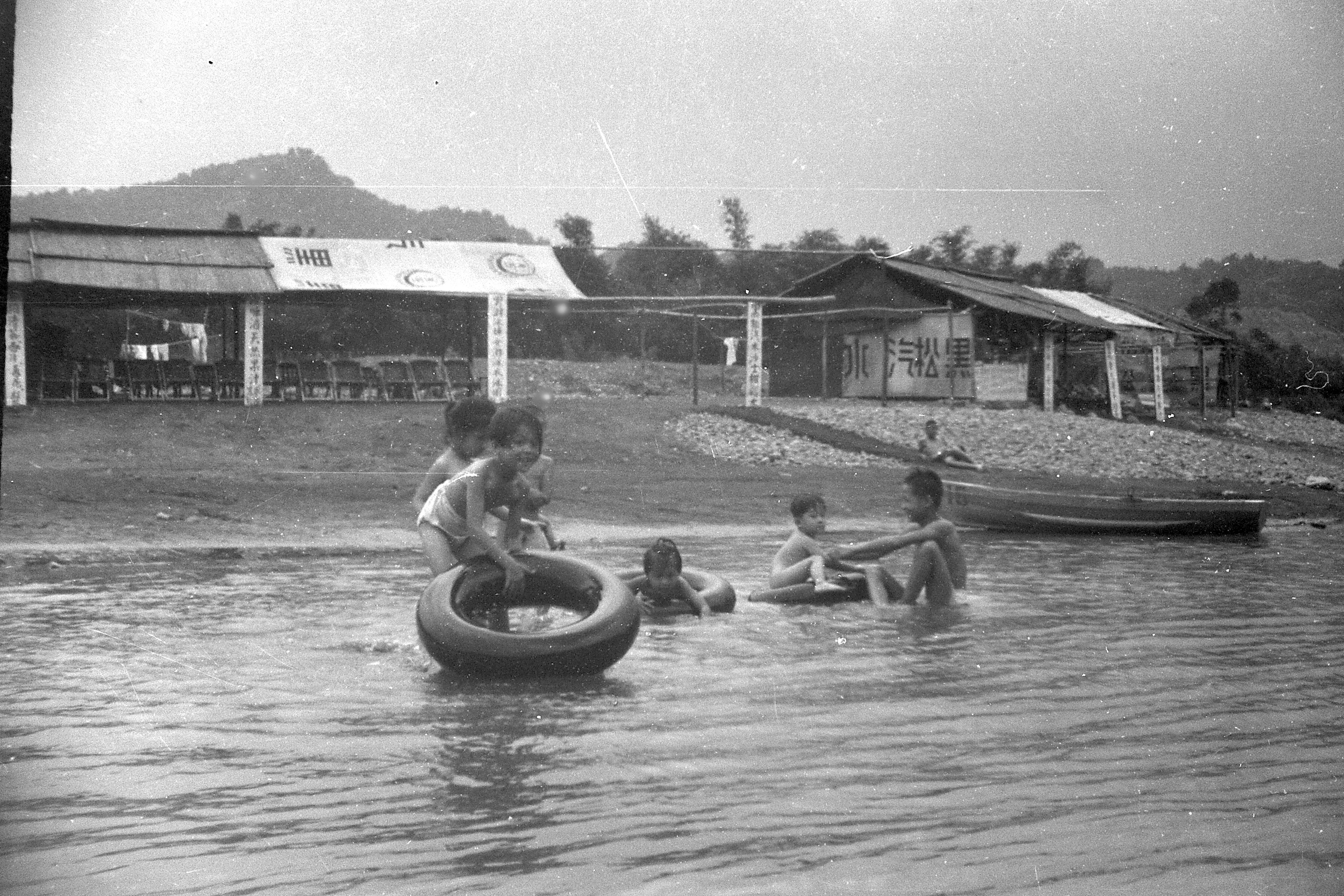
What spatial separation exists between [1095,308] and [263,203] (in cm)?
2258

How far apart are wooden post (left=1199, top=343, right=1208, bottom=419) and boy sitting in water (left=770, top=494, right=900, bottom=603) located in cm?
1497

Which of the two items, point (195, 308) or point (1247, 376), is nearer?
point (1247, 376)

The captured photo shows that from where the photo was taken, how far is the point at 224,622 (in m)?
8.84

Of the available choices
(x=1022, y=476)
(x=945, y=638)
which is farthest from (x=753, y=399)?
(x=945, y=638)

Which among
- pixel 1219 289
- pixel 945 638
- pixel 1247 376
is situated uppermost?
pixel 1219 289

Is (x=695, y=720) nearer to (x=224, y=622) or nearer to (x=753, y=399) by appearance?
(x=224, y=622)

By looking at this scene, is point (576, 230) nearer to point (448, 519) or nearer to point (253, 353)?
point (253, 353)

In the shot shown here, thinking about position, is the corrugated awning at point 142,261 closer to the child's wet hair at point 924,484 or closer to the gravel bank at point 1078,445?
the gravel bank at point 1078,445

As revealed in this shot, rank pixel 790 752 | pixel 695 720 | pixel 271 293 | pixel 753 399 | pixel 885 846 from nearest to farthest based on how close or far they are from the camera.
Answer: pixel 885 846, pixel 790 752, pixel 695 720, pixel 271 293, pixel 753 399

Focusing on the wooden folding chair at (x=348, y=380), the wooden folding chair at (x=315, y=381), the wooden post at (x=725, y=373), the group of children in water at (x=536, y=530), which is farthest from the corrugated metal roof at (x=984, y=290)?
the group of children in water at (x=536, y=530)

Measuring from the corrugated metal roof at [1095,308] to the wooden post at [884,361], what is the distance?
164 inches

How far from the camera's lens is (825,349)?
2852 cm

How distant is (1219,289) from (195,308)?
1908cm

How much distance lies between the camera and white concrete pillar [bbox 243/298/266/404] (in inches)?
901
